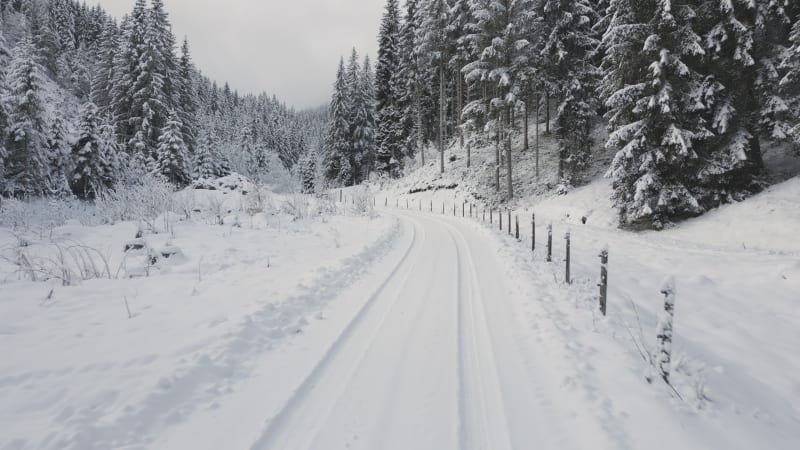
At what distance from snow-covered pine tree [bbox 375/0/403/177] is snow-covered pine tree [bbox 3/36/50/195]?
99.1 ft

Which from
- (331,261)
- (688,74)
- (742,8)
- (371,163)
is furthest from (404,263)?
(371,163)

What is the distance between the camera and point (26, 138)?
21.6 meters

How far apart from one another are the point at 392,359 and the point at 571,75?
24.2 metres

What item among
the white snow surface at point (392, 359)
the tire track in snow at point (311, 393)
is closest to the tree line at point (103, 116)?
the white snow surface at point (392, 359)

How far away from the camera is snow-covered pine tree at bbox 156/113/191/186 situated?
96.6 ft

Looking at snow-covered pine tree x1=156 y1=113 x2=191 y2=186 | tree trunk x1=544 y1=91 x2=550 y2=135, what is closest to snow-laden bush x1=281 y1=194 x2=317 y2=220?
snow-covered pine tree x1=156 y1=113 x2=191 y2=186

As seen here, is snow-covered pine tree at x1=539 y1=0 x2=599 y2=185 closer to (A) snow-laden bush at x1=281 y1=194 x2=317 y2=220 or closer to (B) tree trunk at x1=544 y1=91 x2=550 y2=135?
(B) tree trunk at x1=544 y1=91 x2=550 y2=135

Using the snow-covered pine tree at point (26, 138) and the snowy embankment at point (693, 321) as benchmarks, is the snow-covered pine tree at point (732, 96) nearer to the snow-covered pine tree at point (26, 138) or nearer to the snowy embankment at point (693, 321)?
the snowy embankment at point (693, 321)

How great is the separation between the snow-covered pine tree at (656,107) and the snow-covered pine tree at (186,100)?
119 ft

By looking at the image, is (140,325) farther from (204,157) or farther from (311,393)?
(204,157)

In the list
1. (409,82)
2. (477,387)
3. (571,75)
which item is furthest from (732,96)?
(409,82)

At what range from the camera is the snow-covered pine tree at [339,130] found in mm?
45875

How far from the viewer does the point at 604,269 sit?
634 cm

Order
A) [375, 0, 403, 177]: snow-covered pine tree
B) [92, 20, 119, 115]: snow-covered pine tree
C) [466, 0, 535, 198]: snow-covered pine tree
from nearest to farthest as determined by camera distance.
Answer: [466, 0, 535, 198]: snow-covered pine tree, [92, 20, 119, 115]: snow-covered pine tree, [375, 0, 403, 177]: snow-covered pine tree
